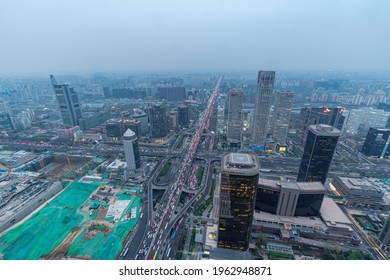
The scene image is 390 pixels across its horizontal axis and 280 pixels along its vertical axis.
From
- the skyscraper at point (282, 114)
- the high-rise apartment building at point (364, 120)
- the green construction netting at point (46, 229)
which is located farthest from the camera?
the high-rise apartment building at point (364, 120)

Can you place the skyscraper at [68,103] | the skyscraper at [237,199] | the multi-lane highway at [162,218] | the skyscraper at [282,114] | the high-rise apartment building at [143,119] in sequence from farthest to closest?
the high-rise apartment building at [143,119] → the skyscraper at [68,103] → the skyscraper at [282,114] → the multi-lane highway at [162,218] → the skyscraper at [237,199]

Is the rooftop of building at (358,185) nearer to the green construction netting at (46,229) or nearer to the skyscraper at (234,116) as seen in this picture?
the skyscraper at (234,116)

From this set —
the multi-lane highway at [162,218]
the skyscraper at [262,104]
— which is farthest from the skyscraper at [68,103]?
the skyscraper at [262,104]

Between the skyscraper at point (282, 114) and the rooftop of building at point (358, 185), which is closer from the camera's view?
the rooftop of building at point (358, 185)

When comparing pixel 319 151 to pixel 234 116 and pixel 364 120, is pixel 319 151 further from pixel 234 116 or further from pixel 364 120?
pixel 364 120

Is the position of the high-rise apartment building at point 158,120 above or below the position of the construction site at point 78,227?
above

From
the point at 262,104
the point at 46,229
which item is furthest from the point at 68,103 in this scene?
the point at 262,104

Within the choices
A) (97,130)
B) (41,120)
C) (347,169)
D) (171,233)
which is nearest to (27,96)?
(41,120)

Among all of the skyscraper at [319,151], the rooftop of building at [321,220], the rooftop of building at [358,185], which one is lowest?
the rooftop of building at [321,220]
